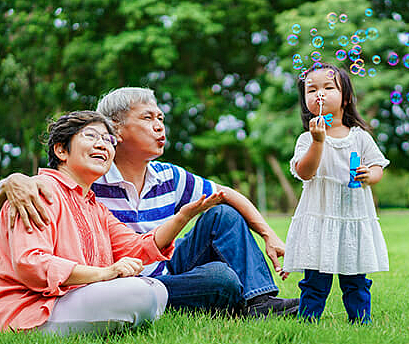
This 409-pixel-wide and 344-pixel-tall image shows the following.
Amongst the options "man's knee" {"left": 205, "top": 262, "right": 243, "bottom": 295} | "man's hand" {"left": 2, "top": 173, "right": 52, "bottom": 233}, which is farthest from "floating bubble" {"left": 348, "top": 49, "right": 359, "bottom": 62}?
"man's hand" {"left": 2, "top": 173, "right": 52, "bottom": 233}

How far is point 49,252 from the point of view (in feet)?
7.54

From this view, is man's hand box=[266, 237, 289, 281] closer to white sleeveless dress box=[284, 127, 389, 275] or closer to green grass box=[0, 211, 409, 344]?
white sleeveless dress box=[284, 127, 389, 275]

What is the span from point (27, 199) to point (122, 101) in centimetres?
123

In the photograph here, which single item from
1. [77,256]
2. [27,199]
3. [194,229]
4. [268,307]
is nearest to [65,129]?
[27,199]

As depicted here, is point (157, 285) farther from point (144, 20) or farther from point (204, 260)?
point (144, 20)

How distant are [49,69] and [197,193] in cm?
1675

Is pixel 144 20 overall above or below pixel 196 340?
above

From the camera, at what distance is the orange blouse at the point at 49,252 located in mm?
2240

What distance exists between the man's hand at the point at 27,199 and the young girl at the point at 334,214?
1.34 m

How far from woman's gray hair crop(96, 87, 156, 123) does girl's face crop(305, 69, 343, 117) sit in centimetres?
102

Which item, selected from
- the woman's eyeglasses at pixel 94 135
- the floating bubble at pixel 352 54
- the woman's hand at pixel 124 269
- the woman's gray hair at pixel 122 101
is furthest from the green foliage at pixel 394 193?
the woman's hand at pixel 124 269

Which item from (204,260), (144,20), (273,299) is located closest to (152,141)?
(204,260)

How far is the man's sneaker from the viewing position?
120 inches

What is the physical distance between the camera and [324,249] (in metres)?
2.84
